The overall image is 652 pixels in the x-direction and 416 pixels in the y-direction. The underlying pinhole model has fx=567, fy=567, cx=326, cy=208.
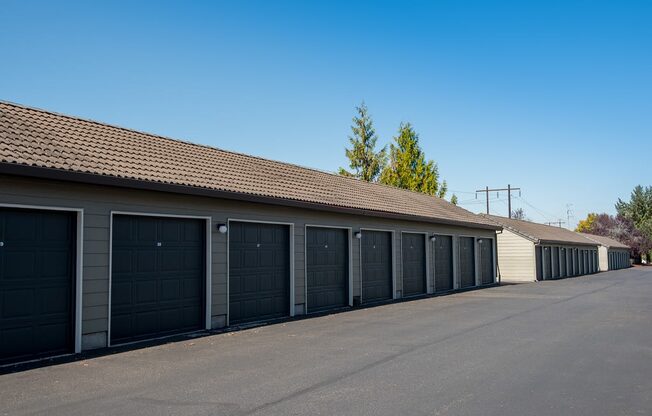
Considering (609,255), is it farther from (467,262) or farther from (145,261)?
(145,261)

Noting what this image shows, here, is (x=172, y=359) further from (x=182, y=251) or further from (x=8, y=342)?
(x=182, y=251)

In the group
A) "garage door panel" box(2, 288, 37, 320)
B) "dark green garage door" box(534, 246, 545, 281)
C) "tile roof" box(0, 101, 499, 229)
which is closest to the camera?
"garage door panel" box(2, 288, 37, 320)

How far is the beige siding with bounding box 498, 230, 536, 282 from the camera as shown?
108 ft

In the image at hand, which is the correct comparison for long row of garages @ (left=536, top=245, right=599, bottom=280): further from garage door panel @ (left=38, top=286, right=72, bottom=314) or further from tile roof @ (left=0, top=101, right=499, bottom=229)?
garage door panel @ (left=38, top=286, right=72, bottom=314)

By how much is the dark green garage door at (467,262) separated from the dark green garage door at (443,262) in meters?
1.20

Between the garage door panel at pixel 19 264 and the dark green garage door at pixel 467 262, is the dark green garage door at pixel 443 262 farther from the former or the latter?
the garage door panel at pixel 19 264

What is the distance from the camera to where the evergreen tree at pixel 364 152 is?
47.2m

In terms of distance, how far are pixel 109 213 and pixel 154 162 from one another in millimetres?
2170

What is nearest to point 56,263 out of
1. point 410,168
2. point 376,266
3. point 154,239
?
point 154,239

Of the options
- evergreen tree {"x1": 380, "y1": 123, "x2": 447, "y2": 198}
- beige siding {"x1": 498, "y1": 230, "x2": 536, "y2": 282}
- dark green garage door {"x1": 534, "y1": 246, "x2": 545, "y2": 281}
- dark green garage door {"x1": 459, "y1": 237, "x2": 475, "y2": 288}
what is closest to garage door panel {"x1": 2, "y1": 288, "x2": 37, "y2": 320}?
dark green garage door {"x1": 459, "y1": 237, "x2": 475, "y2": 288}

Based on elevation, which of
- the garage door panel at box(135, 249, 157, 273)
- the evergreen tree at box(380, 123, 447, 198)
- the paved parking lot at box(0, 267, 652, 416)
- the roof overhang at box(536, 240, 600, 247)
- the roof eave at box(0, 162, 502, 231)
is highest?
the evergreen tree at box(380, 123, 447, 198)

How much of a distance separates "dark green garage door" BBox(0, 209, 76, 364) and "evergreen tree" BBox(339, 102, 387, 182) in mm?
38194

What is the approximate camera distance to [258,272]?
43.0ft

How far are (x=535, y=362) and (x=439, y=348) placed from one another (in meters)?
1.63
